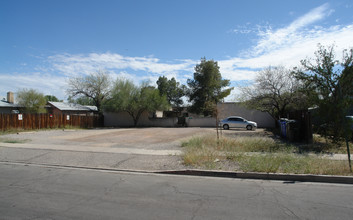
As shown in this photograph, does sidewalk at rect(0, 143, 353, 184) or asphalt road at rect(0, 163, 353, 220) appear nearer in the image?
asphalt road at rect(0, 163, 353, 220)

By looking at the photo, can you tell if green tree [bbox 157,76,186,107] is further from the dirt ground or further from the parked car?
the dirt ground

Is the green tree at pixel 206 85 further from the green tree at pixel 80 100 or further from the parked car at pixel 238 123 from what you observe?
the green tree at pixel 80 100

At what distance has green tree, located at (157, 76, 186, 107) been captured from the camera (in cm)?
6244

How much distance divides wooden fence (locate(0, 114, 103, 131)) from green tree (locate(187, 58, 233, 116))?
1835cm

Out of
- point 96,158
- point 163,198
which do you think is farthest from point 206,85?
point 163,198

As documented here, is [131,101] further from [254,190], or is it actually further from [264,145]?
[254,190]

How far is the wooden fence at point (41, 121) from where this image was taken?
24500mm

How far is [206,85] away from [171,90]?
21.4 meters

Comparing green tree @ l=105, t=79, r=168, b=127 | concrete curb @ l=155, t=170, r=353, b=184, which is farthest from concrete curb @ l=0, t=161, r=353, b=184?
green tree @ l=105, t=79, r=168, b=127

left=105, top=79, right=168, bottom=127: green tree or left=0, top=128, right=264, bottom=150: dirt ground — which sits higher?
left=105, top=79, right=168, bottom=127: green tree

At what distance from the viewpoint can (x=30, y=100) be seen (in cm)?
4022

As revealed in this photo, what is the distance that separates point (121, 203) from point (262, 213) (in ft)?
9.37

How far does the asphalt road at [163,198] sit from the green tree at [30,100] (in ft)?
120

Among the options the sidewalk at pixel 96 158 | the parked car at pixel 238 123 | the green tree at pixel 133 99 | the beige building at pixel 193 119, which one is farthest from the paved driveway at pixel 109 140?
the green tree at pixel 133 99
